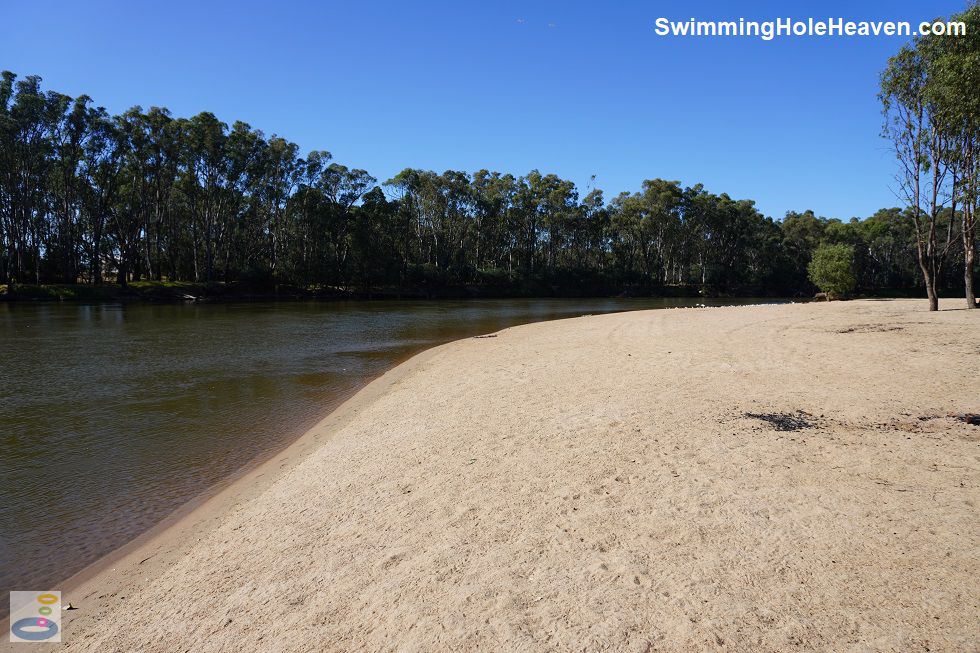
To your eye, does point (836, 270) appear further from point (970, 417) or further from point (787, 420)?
point (787, 420)

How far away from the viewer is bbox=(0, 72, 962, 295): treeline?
164 ft

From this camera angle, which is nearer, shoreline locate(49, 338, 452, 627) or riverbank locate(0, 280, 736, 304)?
shoreline locate(49, 338, 452, 627)

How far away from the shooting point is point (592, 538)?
3896 millimetres

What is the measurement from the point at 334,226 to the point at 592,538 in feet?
229

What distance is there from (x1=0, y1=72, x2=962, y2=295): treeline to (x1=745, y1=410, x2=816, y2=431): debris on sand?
39.3m

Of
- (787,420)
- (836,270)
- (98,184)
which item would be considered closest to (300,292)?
(98,184)

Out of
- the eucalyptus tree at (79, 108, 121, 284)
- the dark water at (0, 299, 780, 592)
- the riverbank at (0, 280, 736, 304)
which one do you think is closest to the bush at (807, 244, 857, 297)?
the dark water at (0, 299, 780, 592)

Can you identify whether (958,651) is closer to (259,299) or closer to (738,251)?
(259,299)

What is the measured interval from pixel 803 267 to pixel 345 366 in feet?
314

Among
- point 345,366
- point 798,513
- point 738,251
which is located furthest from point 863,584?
point 738,251

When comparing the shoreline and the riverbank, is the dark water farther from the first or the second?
the riverbank

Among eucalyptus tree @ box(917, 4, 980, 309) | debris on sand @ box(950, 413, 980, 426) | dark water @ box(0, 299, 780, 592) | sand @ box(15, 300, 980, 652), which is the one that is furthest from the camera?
eucalyptus tree @ box(917, 4, 980, 309)

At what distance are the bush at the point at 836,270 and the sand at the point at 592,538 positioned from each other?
38.7 meters

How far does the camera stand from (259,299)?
56781 mm
